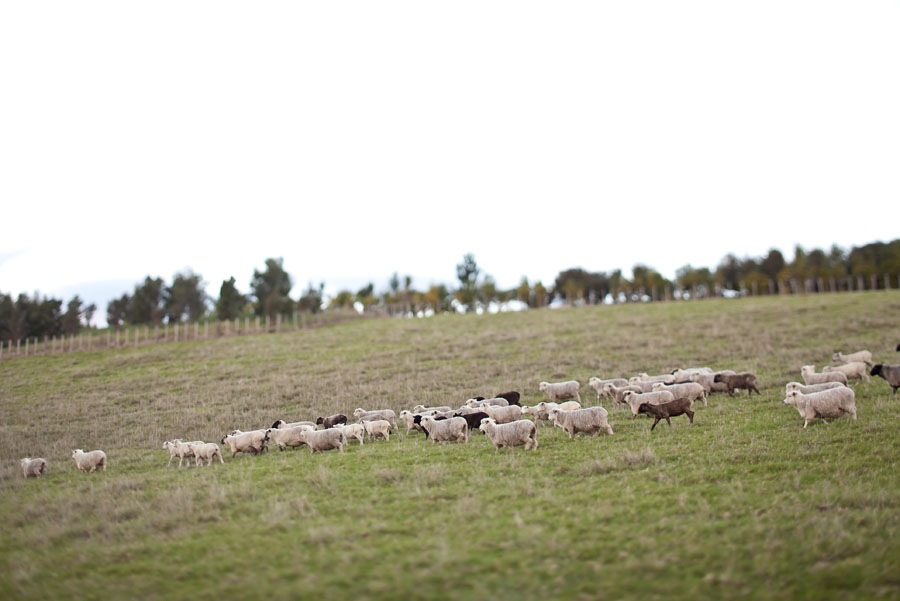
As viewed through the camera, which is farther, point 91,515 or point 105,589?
point 91,515

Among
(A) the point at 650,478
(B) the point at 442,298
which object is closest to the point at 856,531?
(A) the point at 650,478

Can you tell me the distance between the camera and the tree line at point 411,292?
2290 inches

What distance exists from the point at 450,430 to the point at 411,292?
95.9 meters

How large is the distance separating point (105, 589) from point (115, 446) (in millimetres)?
12345

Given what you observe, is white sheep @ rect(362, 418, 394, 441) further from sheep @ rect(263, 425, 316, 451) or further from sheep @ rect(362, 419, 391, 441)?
sheep @ rect(263, 425, 316, 451)

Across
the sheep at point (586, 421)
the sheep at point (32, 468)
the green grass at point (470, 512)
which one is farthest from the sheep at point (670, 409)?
the sheep at point (32, 468)

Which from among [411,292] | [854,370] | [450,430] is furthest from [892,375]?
[411,292]

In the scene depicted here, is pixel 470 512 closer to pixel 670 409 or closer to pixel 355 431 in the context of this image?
pixel 355 431

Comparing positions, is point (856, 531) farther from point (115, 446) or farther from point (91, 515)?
point (115, 446)

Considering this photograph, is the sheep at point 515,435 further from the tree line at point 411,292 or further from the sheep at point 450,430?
the tree line at point 411,292

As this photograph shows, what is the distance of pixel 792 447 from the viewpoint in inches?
525

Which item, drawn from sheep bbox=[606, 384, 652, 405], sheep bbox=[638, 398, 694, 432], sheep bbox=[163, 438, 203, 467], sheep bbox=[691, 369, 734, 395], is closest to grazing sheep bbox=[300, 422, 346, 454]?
sheep bbox=[163, 438, 203, 467]

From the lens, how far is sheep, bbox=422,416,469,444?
54.6 feet

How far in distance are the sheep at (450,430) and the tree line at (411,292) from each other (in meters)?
46.4
